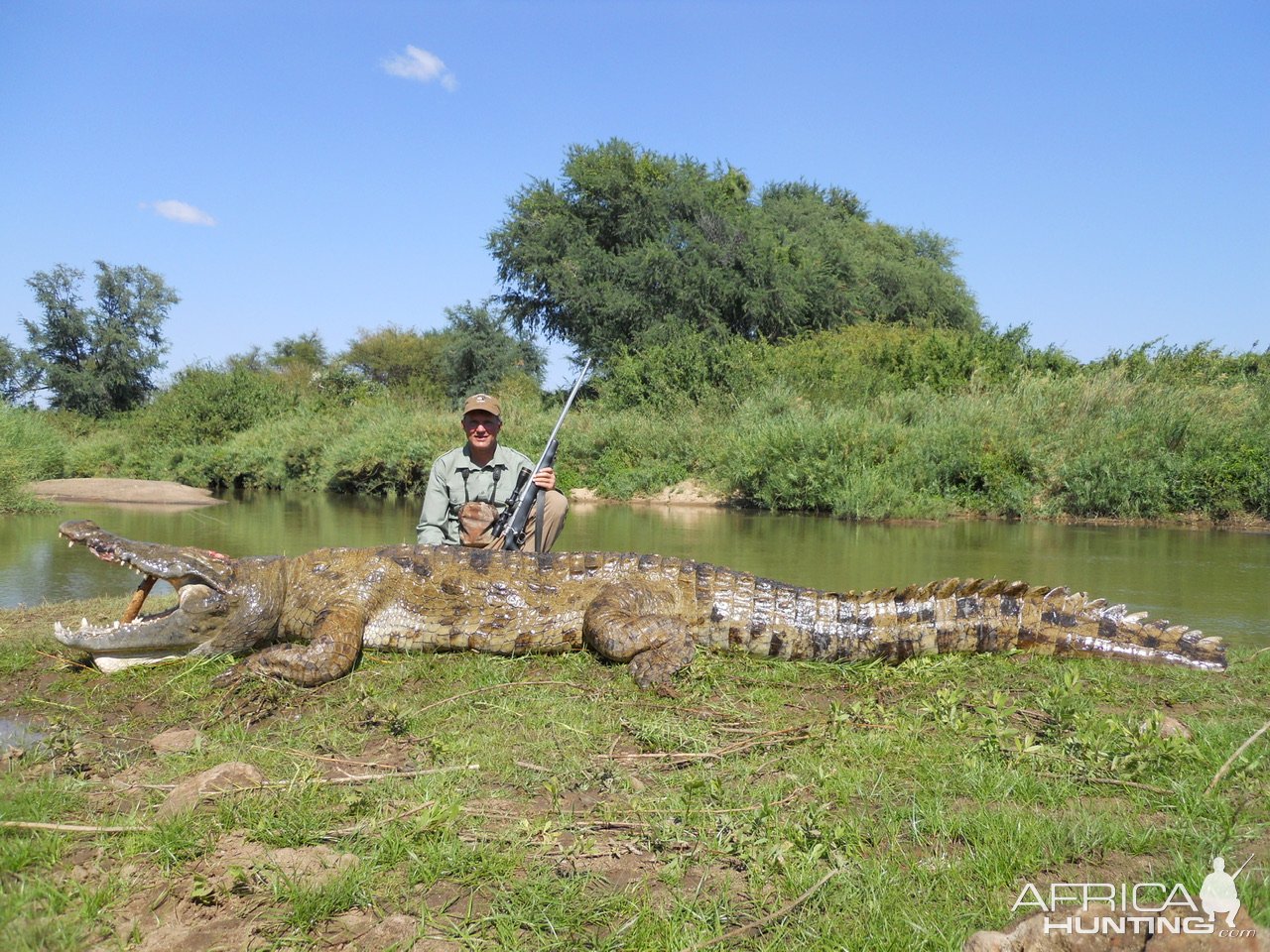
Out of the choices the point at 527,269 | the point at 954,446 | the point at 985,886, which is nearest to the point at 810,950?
the point at 985,886

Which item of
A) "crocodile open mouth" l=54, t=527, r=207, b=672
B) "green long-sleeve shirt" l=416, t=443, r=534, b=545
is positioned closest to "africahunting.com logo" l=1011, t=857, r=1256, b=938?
"crocodile open mouth" l=54, t=527, r=207, b=672

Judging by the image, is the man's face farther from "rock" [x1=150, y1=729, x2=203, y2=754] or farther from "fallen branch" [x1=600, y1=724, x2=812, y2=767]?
"fallen branch" [x1=600, y1=724, x2=812, y2=767]

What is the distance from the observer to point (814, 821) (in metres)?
2.53

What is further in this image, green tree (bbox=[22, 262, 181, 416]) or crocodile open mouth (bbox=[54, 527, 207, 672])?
green tree (bbox=[22, 262, 181, 416])

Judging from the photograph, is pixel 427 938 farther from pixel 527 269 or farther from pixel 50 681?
pixel 527 269

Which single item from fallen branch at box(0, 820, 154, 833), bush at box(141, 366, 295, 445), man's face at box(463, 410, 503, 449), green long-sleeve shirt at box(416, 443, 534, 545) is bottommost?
fallen branch at box(0, 820, 154, 833)

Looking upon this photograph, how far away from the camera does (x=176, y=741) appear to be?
3.37 m

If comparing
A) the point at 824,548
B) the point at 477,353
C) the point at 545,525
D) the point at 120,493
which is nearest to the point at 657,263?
the point at 477,353

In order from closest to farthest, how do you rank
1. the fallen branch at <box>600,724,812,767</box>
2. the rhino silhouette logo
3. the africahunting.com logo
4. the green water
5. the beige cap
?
the africahunting.com logo
the rhino silhouette logo
the fallen branch at <box>600,724,812,767</box>
the beige cap
the green water

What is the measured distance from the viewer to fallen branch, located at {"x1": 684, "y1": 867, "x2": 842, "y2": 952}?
2.01 meters

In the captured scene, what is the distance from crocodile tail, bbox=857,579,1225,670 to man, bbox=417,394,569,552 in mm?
2522

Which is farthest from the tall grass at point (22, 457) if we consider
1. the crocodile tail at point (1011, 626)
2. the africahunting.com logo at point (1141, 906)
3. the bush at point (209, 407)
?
the africahunting.com logo at point (1141, 906)

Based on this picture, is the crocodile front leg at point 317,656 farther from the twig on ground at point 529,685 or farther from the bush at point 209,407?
the bush at point 209,407

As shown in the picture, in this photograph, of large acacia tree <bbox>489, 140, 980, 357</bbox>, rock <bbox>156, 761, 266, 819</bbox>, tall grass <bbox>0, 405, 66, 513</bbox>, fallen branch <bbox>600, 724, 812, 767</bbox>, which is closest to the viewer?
rock <bbox>156, 761, 266, 819</bbox>
